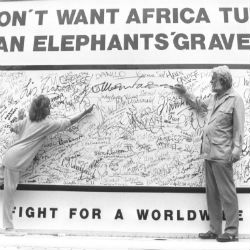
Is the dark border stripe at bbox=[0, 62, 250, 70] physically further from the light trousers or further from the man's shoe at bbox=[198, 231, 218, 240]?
the man's shoe at bbox=[198, 231, 218, 240]

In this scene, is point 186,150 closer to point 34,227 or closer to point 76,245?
point 76,245

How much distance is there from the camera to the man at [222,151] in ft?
12.1

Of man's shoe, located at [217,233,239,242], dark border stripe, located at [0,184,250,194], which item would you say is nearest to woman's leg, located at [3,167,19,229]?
dark border stripe, located at [0,184,250,194]

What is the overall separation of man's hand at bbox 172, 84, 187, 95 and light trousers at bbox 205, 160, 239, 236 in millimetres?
916

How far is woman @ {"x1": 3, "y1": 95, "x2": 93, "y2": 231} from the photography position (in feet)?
13.4

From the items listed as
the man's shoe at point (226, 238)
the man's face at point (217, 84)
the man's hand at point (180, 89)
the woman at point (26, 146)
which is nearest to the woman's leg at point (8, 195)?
the woman at point (26, 146)

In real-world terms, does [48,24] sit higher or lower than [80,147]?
higher

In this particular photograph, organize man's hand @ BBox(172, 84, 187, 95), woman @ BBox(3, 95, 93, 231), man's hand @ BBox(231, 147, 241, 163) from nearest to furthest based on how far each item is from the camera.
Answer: man's hand @ BBox(231, 147, 241, 163) → woman @ BBox(3, 95, 93, 231) → man's hand @ BBox(172, 84, 187, 95)

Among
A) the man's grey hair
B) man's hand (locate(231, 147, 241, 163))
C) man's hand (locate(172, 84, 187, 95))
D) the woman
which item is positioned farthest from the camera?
man's hand (locate(172, 84, 187, 95))

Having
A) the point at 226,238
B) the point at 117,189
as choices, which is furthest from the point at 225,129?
the point at 117,189

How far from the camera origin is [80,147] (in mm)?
4363

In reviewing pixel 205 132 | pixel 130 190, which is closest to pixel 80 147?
pixel 130 190

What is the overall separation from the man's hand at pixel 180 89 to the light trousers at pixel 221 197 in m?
0.92
